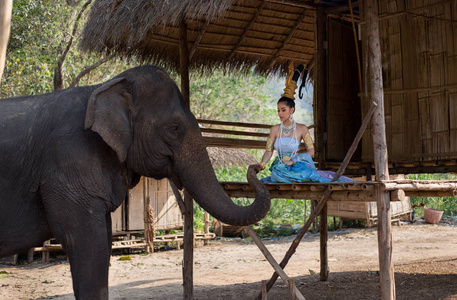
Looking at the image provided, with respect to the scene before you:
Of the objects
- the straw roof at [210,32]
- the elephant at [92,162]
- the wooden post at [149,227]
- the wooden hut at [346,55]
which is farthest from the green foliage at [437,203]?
the elephant at [92,162]

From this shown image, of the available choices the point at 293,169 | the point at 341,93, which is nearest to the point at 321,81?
the point at 341,93

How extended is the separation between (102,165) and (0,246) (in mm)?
918

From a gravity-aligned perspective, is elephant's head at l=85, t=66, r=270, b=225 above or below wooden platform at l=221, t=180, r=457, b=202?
above

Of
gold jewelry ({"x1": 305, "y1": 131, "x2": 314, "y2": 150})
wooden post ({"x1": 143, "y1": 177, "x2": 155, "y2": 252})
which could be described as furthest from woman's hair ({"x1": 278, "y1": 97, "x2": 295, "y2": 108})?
wooden post ({"x1": 143, "y1": 177, "x2": 155, "y2": 252})

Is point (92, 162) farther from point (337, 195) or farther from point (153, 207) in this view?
point (153, 207)

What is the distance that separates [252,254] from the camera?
488 inches

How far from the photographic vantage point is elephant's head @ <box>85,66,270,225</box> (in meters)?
4.21

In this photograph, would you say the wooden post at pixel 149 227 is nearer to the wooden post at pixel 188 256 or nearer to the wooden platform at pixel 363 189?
the wooden post at pixel 188 256

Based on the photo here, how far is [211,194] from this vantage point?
14.0ft

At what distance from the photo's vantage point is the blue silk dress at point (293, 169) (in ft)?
18.6

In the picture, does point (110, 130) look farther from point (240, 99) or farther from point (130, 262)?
point (240, 99)

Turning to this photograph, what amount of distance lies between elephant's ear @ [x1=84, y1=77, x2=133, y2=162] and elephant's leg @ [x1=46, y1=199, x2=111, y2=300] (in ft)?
1.50

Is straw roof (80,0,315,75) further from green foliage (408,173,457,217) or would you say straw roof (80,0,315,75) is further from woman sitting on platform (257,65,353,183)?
green foliage (408,173,457,217)

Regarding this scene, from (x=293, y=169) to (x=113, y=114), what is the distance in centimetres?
225
